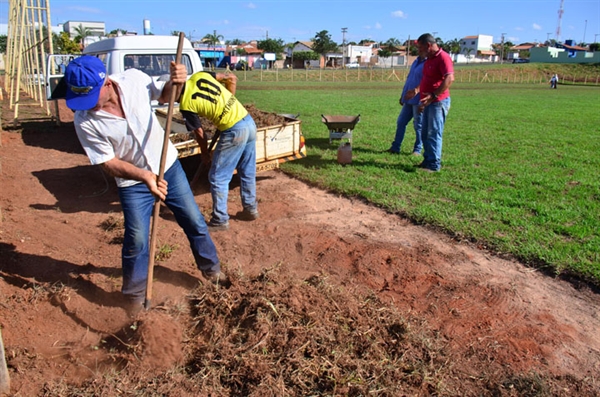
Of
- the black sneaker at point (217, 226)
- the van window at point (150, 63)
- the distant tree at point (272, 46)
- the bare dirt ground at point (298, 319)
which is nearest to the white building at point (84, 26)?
the distant tree at point (272, 46)

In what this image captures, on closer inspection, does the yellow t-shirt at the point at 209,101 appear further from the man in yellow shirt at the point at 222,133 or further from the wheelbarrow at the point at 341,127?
the wheelbarrow at the point at 341,127

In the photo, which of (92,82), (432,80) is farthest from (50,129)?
(92,82)

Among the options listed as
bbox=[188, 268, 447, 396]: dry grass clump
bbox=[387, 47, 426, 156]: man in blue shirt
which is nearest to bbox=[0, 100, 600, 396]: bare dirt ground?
bbox=[188, 268, 447, 396]: dry grass clump

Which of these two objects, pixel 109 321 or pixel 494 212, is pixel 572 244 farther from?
pixel 109 321

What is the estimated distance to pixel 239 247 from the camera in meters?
4.81

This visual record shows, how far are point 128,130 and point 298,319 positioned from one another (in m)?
1.72

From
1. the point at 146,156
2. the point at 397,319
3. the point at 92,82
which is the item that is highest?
the point at 92,82

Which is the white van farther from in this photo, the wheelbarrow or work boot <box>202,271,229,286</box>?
work boot <box>202,271,229,286</box>

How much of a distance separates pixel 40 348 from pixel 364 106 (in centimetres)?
1589

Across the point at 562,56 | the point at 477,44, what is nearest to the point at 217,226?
the point at 562,56

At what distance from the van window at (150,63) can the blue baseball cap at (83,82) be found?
5266 mm

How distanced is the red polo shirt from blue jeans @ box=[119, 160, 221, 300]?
4.73 m

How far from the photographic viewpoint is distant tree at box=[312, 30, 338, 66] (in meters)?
100

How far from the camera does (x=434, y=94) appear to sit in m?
Result: 6.95
